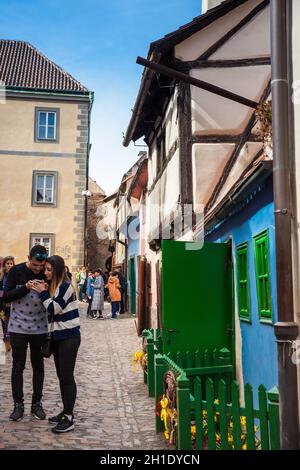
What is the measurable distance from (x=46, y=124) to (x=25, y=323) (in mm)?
19175

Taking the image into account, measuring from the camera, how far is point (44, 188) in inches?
921

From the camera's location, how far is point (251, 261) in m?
5.95

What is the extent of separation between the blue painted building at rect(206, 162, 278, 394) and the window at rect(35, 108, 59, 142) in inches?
710

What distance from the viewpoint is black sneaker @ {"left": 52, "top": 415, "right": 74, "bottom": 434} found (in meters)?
5.22

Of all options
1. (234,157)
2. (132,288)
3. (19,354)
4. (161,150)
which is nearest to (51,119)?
(132,288)

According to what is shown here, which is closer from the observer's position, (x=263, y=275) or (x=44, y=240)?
(x=263, y=275)

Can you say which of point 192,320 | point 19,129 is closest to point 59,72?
point 19,129

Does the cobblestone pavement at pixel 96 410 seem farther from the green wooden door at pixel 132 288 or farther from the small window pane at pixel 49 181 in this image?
the small window pane at pixel 49 181

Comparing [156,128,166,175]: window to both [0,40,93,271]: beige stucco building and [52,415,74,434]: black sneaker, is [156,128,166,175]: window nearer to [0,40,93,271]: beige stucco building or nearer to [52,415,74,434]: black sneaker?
[52,415,74,434]: black sneaker

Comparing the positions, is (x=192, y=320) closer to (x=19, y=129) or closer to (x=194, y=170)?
(x=194, y=170)

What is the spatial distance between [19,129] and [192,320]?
18.6 meters

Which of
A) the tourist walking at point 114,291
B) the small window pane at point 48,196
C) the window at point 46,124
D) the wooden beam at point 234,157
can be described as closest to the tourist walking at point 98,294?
the tourist walking at point 114,291

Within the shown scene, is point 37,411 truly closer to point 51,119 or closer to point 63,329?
point 63,329

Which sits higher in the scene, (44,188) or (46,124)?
(46,124)
